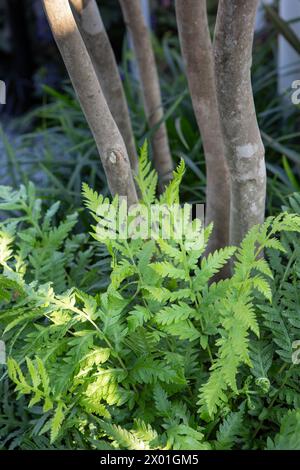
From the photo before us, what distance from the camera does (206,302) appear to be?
1.08 m

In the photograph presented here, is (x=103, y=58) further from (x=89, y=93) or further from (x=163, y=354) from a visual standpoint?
(x=163, y=354)

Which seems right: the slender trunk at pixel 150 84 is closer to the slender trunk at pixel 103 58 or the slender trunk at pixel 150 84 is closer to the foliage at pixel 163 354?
the slender trunk at pixel 103 58

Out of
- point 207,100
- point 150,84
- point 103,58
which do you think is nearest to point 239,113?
point 207,100

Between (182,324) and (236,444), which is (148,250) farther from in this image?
(236,444)

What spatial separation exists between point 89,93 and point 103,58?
268mm

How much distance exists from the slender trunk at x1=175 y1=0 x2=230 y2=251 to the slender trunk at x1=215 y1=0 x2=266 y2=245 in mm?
146

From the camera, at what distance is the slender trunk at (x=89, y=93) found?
1072 millimetres

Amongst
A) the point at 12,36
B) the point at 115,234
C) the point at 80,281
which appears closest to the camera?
the point at 115,234

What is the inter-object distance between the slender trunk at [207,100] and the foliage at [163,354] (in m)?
0.22

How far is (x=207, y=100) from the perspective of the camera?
132cm

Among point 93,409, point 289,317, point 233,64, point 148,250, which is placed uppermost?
point 233,64
